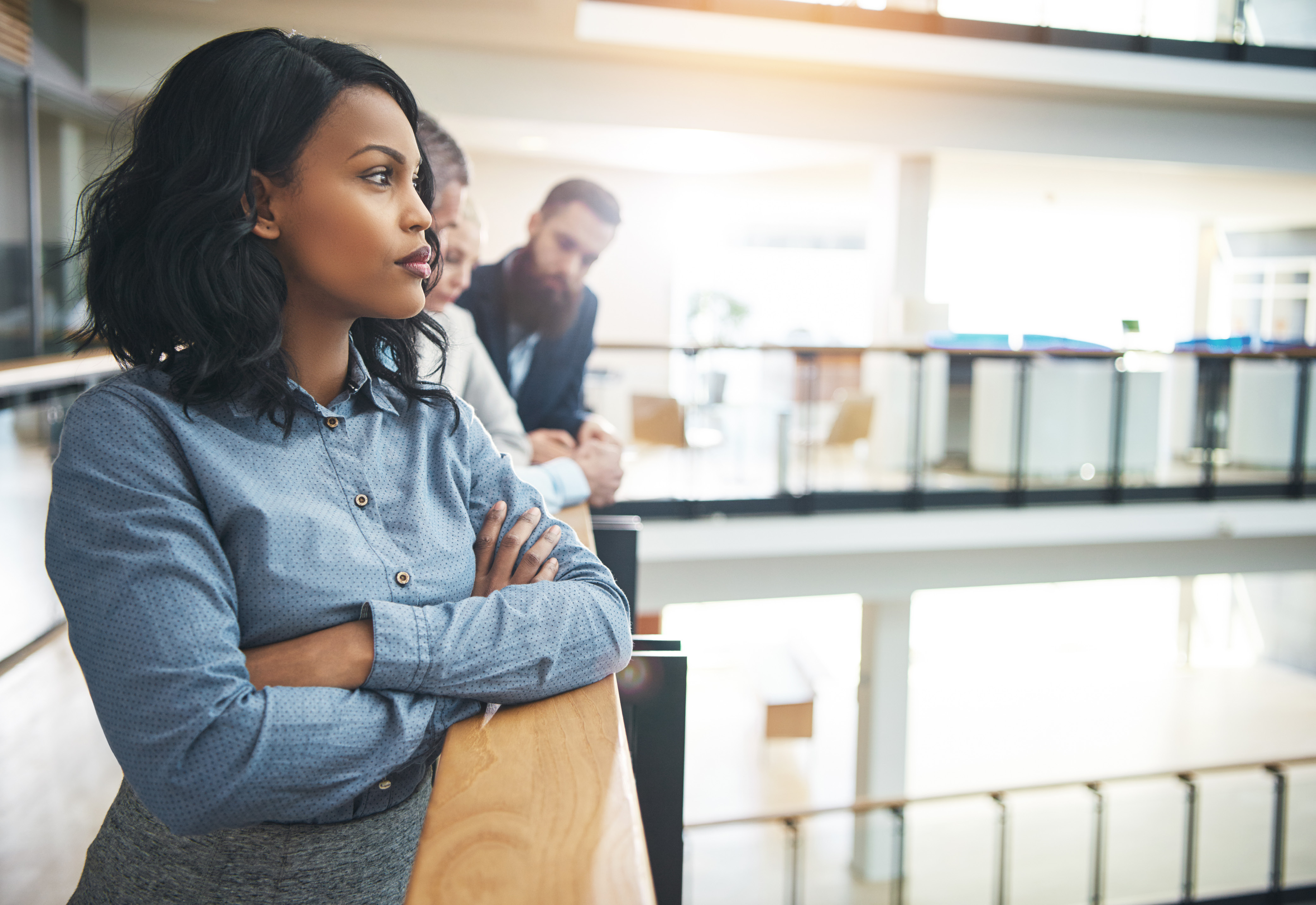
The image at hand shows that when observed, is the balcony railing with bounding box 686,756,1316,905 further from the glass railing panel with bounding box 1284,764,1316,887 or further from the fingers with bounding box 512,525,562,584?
the fingers with bounding box 512,525,562,584

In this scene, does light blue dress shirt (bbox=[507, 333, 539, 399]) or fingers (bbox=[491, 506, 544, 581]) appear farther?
light blue dress shirt (bbox=[507, 333, 539, 399])

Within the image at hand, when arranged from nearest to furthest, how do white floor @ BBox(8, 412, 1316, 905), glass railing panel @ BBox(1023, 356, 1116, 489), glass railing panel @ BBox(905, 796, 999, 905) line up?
1. white floor @ BBox(8, 412, 1316, 905)
2. glass railing panel @ BBox(1023, 356, 1116, 489)
3. glass railing panel @ BBox(905, 796, 999, 905)

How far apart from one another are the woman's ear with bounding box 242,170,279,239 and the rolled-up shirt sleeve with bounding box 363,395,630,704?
0.43 metres

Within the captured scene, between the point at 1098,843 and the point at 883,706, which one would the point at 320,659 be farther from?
the point at 883,706

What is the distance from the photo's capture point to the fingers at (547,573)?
1175 mm

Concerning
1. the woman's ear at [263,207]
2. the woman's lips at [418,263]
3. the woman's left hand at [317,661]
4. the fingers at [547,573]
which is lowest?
the woman's left hand at [317,661]

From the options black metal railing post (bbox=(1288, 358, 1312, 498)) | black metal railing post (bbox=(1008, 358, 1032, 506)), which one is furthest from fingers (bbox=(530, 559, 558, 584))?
black metal railing post (bbox=(1288, 358, 1312, 498))

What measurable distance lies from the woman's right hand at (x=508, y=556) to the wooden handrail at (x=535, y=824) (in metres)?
0.27

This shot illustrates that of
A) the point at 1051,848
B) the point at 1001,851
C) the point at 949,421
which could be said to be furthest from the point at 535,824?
the point at 1051,848

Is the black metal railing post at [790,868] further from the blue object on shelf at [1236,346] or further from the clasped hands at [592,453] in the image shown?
the blue object on shelf at [1236,346]

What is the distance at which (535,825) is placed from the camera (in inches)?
28.0

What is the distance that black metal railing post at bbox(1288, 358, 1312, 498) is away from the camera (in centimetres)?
762

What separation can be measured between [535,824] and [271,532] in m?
0.45

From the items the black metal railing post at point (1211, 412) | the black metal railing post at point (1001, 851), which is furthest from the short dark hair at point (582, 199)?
the black metal railing post at point (1211, 412)
